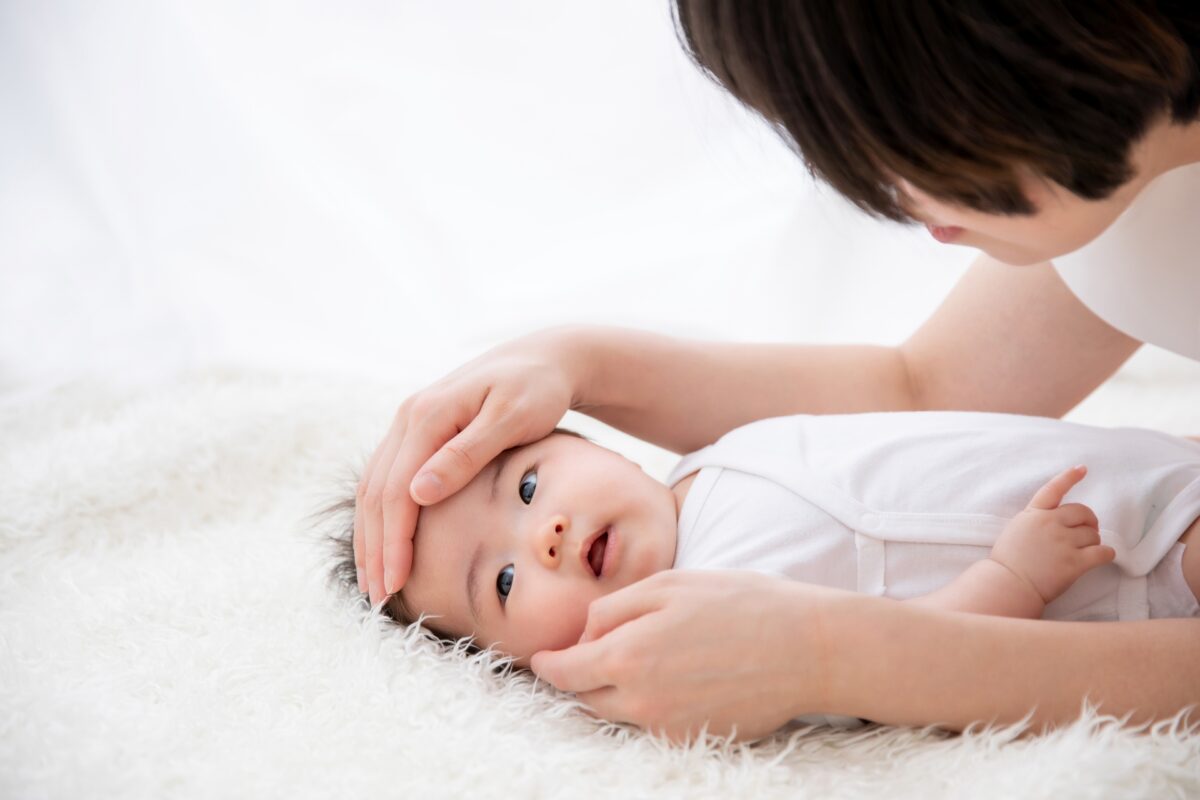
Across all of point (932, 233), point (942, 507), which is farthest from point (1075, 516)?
point (932, 233)

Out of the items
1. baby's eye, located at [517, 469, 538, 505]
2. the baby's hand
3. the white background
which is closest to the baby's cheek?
baby's eye, located at [517, 469, 538, 505]

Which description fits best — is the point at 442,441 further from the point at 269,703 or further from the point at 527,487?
the point at 269,703

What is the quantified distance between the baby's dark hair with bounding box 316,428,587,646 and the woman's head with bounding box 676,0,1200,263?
1.82 ft

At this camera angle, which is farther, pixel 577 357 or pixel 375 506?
pixel 577 357

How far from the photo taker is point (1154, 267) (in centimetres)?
119

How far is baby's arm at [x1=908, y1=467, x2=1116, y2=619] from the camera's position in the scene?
983 millimetres

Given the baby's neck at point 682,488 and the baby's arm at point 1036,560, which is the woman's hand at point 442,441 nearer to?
the baby's neck at point 682,488

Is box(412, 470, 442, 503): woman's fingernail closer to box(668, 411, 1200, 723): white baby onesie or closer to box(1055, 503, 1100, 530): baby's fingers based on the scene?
box(668, 411, 1200, 723): white baby onesie

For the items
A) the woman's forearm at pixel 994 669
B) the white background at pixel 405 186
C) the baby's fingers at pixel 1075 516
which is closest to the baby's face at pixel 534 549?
the woman's forearm at pixel 994 669

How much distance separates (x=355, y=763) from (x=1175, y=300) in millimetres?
962

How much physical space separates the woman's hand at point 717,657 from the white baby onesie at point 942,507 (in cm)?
11

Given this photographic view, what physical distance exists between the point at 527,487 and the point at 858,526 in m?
0.35

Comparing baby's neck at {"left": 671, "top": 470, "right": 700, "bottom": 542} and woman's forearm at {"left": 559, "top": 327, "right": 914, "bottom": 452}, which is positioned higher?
woman's forearm at {"left": 559, "top": 327, "right": 914, "bottom": 452}

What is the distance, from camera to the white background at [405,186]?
2.14 meters
